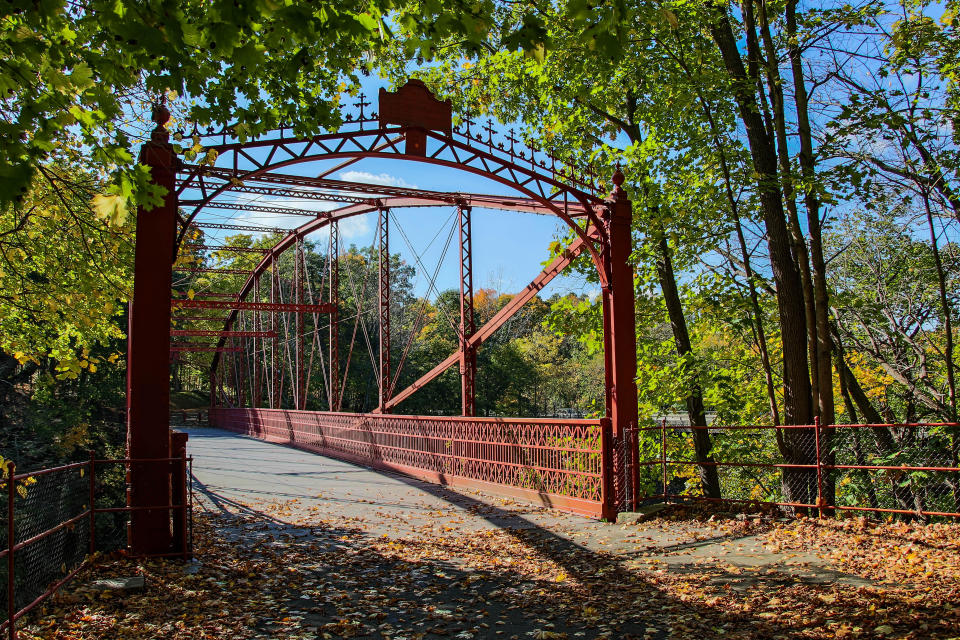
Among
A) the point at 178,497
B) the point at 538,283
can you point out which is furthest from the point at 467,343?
the point at 178,497

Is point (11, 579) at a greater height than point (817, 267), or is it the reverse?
point (817, 267)

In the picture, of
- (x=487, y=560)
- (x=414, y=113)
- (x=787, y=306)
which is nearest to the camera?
(x=487, y=560)

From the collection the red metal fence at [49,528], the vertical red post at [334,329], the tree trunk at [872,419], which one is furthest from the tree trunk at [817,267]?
the vertical red post at [334,329]

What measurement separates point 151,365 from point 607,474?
229 inches

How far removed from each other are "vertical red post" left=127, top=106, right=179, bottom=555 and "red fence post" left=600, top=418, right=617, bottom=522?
535 cm

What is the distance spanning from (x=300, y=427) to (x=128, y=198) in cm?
1999

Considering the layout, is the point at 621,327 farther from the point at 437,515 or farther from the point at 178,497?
the point at 178,497

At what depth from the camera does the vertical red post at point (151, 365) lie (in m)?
7.22

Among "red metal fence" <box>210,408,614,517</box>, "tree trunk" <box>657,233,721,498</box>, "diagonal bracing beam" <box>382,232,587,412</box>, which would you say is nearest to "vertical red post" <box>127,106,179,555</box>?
"red metal fence" <box>210,408,614,517</box>

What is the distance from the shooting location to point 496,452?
39.8ft

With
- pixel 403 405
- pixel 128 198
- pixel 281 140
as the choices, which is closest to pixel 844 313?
pixel 281 140

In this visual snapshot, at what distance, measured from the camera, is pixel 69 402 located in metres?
14.4

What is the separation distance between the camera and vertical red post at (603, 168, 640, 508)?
9.78 metres

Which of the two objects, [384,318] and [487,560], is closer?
[487,560]
